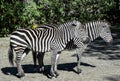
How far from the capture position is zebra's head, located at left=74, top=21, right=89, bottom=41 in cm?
1014

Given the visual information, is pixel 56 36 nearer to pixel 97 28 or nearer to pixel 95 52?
pixel 97 28

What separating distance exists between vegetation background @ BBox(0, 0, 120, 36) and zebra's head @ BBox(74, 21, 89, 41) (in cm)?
671

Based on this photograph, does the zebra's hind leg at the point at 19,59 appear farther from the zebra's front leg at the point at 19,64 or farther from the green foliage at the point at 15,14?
the green foliage at the point at 15,14

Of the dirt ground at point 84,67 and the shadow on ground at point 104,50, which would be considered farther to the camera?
the shadow on ground at point 104,50

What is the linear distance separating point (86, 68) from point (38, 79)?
186 cm

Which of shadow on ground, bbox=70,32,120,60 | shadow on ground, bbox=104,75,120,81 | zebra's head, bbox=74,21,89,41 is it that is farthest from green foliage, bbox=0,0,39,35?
shadow on ground, bbox=104,75,120,81

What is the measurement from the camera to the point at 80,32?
10.2 meters

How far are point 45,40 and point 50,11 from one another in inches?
323

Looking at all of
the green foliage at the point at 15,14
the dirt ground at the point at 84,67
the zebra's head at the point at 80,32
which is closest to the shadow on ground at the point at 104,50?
the dirt ground at the point at 84,67

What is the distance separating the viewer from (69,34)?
1009cm

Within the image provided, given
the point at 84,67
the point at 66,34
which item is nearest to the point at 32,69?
the point at 84,67

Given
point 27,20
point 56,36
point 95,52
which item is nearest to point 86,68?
point 56,36

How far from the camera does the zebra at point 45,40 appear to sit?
9805 mm

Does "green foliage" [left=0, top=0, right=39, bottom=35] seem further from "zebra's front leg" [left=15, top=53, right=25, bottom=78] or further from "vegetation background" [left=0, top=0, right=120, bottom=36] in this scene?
"zebra's front leg" [left=15, top=53, right=25, bottom=78]
